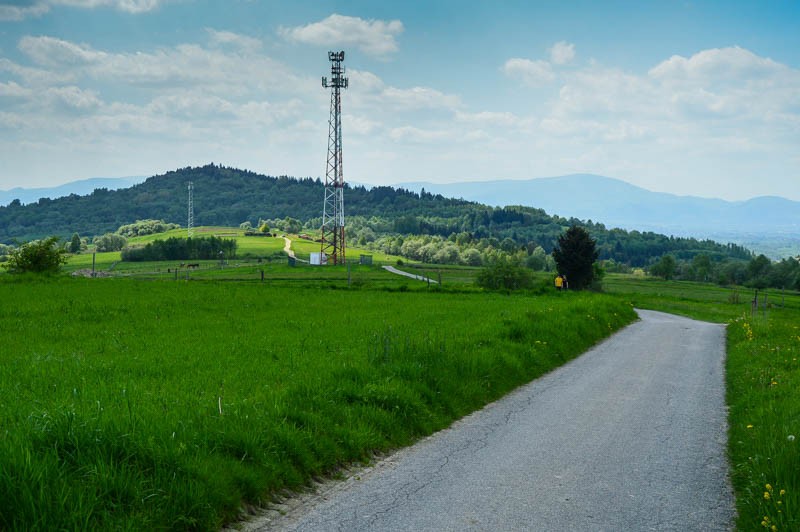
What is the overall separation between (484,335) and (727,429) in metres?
7.52

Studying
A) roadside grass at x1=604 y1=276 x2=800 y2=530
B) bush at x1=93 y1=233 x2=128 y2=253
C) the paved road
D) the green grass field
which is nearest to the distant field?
bush at x1=93 y1=233 x2=128 y2=253

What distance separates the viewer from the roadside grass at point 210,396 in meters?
5.98

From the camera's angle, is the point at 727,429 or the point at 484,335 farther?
the point at 484,335

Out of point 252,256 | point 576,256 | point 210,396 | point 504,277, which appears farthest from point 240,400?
point 252,256

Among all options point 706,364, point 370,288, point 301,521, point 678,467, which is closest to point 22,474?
point 301,521

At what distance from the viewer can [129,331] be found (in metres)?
18.2

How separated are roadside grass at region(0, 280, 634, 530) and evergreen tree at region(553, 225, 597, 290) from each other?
48.2m

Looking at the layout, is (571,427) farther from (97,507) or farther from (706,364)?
(706,364)

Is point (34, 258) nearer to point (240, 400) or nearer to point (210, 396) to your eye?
point (210, 396)

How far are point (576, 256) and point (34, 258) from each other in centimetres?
4979

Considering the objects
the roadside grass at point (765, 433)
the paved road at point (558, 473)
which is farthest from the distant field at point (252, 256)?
the paved road at point (558, 473)

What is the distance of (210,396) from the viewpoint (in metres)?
9.59


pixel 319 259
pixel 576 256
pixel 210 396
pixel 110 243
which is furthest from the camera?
pixel 110 243

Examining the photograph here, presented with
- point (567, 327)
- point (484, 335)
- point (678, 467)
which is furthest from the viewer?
point (567, 327)
